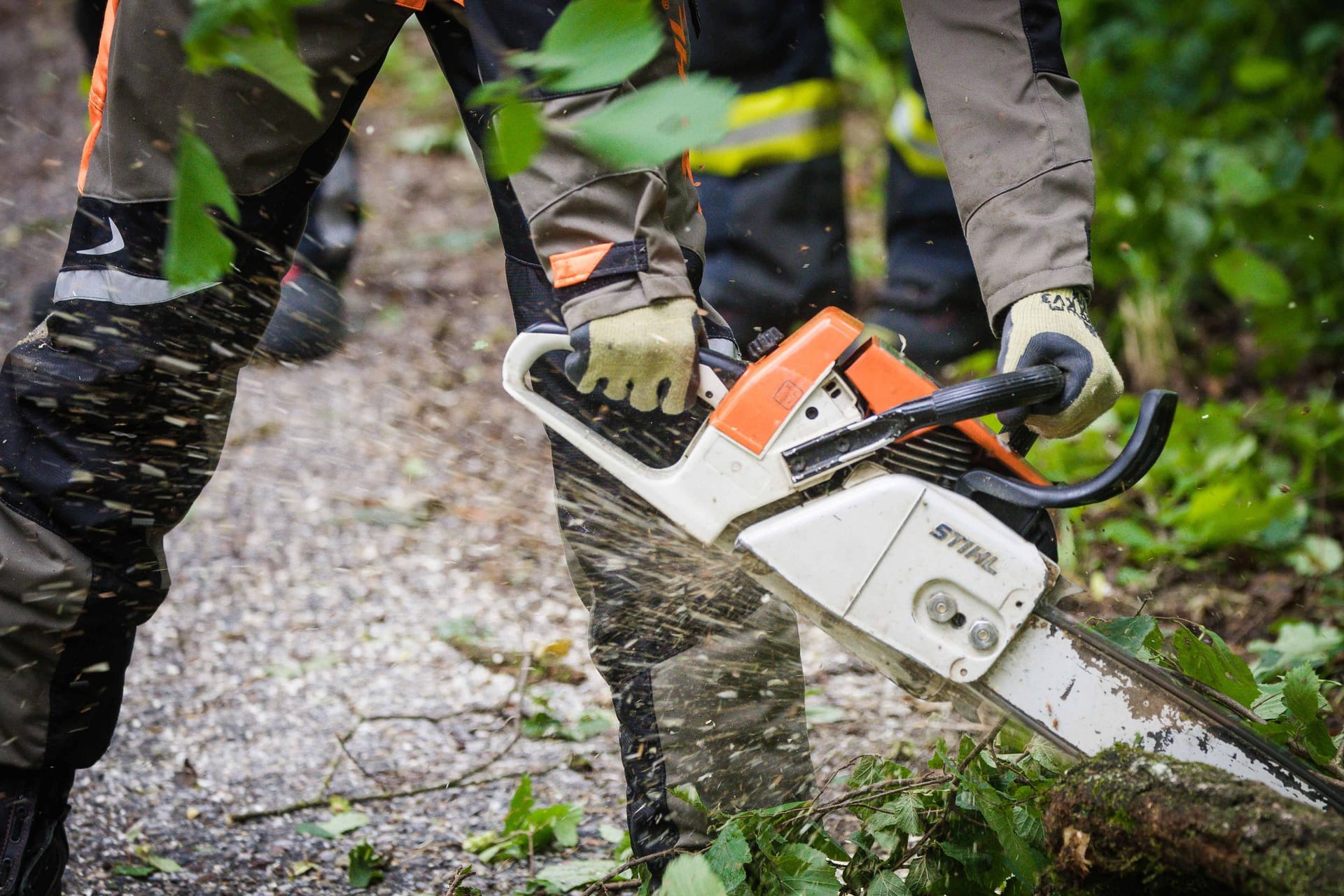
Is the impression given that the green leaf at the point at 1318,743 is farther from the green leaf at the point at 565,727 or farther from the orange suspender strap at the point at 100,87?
the orange suspender strap at the point at 100,87

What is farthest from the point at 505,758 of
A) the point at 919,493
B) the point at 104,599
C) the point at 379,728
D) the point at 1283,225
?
the point at 1283,225

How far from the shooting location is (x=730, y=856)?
1.46 metres

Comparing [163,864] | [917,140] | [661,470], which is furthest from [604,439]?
[917,140]

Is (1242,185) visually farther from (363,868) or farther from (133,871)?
(133,871)

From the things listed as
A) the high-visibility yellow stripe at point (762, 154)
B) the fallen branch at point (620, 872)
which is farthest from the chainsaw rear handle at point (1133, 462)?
the high-visibility yellow stripe at point (762, 154)

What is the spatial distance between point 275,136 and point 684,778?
1159 millimetres

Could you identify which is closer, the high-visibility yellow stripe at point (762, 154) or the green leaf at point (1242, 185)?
the high-visibility yellow stripe at point (762, 154)

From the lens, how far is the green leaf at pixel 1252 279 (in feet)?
11.4

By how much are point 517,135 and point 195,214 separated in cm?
19

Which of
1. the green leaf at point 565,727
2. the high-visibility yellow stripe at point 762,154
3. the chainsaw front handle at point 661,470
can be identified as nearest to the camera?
the chainsaw front handle at point 661,470

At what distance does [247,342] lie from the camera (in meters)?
1.78

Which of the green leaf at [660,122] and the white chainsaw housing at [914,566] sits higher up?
the green leaf at [660,122]

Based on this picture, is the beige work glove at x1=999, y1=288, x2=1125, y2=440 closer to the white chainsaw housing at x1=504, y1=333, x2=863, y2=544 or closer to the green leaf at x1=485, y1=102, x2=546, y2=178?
the white chainsaw housing at x1=504, y1=333, x2=863, y2=544

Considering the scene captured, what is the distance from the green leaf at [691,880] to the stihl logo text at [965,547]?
0.51m
